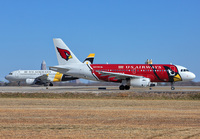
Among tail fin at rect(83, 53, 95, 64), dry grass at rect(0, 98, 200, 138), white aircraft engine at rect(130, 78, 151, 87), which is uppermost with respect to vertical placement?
tail fin at rect(83, 53, 95, 64)

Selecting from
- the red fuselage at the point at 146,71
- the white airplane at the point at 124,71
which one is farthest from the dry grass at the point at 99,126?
the red fuselage at the point at 146,71

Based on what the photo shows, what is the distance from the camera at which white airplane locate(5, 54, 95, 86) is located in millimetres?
74375

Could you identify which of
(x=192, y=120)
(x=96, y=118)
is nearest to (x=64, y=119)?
(x=96, y=118)

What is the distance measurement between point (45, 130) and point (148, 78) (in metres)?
37.0

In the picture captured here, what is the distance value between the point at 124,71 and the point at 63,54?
9521 millimetres

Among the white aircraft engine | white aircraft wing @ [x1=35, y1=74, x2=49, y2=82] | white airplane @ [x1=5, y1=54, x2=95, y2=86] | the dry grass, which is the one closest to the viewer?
the dry grass

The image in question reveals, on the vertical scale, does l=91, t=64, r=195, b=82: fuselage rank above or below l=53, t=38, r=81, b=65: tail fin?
below

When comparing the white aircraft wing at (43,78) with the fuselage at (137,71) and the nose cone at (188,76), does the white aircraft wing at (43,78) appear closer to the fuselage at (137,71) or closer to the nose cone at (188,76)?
the fuselage at (137,71)

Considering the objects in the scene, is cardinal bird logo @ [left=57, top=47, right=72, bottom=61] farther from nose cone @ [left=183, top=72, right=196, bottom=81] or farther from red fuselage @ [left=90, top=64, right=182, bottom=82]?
nose cone @ [left=183, top=72, right=196, bottom=81]

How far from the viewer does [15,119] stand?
52.0 feet

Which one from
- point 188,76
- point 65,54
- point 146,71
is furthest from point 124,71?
point 188,76

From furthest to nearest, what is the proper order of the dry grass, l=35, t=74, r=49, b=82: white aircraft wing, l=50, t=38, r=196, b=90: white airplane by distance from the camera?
l=35, t=74, r=49, b=82: white aircraft wing < l=50, t=38, r=196, b=90: white airplane < the dry grass

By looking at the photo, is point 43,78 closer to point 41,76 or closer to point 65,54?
point 41,76

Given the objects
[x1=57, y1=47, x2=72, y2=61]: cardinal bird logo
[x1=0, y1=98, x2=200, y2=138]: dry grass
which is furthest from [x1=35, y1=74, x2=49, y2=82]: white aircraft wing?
[x1=0, y1=98, x2=200, y2=138]: dry grass
